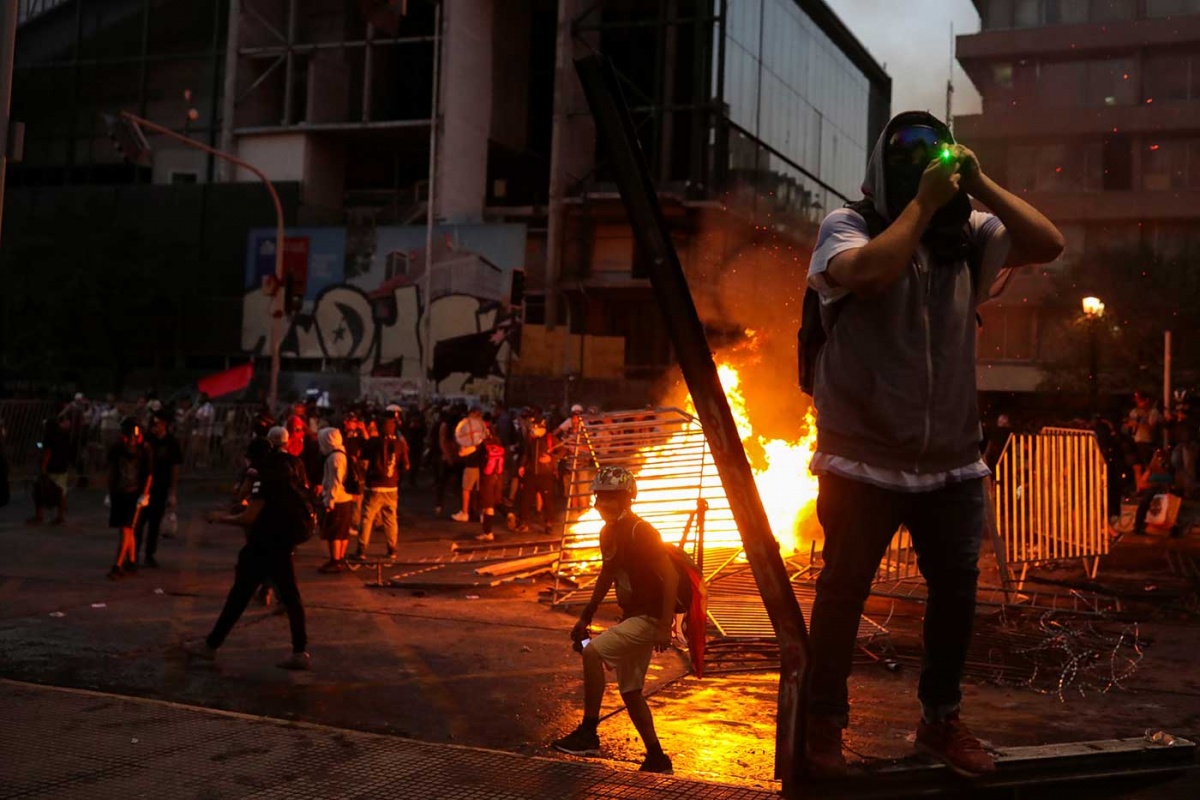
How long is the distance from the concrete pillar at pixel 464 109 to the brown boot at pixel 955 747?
4016 cm

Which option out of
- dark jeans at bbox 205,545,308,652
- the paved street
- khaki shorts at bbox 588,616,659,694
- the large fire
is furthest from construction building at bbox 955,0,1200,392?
khaki shorts at bbox 588,616,659,694

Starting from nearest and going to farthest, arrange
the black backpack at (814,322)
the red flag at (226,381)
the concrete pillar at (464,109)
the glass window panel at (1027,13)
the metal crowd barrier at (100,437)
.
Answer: the black backpack at (814,322) < the red flag at (226,381) < the metal crowd barrier at (100,437) < the concrete pillar at (464,109) < the glass window panel at (1027,13)

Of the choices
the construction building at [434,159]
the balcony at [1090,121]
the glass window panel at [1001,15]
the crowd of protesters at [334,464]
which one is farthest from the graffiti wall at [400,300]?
the glass window panel at [1001,15]

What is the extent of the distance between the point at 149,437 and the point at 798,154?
40407 millimetres

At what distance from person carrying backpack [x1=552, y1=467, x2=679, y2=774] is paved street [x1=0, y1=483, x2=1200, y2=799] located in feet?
0.81

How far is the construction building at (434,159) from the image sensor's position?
40719 millimetres

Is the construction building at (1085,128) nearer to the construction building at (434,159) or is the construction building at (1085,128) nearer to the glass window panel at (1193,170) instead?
the glass window panel at (1193,170)

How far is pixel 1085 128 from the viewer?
4825cm

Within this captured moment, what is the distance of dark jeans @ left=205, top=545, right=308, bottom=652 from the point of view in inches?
311

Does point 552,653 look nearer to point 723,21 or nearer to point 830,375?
point 830,375

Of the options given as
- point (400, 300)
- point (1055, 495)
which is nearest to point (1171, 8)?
point (400, 300)

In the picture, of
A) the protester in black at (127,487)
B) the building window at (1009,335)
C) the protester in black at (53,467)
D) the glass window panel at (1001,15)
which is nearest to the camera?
the protester in black at (127,487)

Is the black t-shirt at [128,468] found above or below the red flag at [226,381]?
below

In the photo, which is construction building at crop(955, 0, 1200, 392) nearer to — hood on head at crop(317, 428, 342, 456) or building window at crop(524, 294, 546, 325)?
building window at crop(524, 294, 546, 325)
